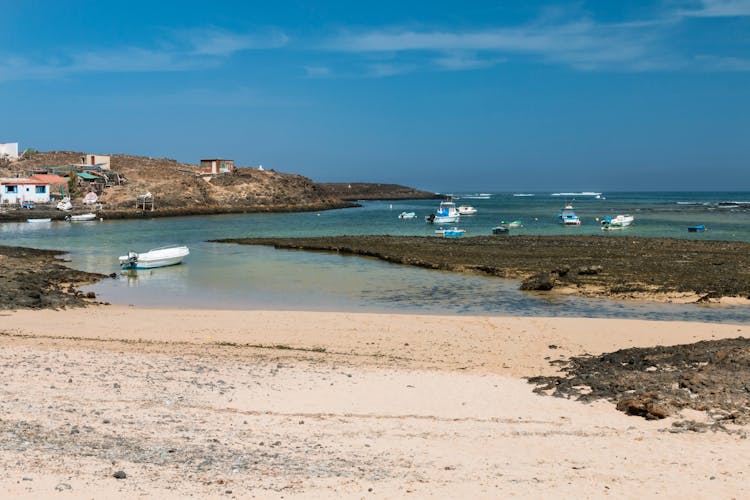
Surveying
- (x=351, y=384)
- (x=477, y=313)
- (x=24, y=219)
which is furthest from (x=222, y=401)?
(x=24, y=219)

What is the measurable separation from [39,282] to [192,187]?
87.1 meters

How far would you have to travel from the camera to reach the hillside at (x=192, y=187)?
10269 centimetres

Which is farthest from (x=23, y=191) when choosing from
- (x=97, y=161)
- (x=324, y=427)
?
(x=324, y=427)

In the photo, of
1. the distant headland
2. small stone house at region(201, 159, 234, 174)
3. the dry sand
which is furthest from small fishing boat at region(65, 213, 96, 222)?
the dry sand

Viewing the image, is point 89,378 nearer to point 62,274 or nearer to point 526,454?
point 526,454

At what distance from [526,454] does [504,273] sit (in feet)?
77.6

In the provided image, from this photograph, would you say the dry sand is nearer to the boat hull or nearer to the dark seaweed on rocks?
the dark seaweed on rocks

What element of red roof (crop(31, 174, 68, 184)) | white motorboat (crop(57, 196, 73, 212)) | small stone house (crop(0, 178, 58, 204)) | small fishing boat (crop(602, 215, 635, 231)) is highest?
red roof (crop(31, 174, 68, 184))

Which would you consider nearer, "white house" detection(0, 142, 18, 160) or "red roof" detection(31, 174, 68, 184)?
"red roof" detection(31, 174, 68, 184)

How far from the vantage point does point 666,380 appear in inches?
472

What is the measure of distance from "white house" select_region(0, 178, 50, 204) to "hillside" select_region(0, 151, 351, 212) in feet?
13.8

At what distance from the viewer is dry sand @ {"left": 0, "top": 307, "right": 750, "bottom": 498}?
25.0 feet

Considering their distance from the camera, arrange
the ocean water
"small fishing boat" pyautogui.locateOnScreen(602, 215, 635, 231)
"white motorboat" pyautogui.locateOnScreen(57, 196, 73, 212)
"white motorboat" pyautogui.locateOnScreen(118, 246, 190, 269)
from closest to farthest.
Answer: the ocean water, "white motorboat" pyautogui.locateOnScreen(118, 246, 190, 269), "small fishing boat" pyautogui.locateOnScreen(602, 215, 635, 231), "white motorboat" pyautogui.locateOnScreen(57, 196, 73, 212)

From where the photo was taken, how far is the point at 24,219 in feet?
247
